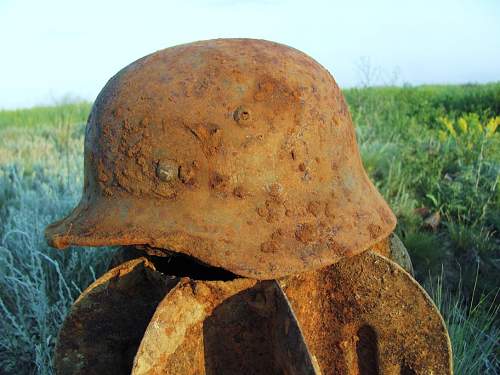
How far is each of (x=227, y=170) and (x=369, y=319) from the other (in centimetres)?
76

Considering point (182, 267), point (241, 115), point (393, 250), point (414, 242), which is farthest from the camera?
point (414, 242)

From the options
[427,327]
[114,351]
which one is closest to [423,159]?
[427,327]

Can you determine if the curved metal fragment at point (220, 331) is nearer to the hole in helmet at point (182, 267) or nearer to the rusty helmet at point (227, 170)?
the rusty helmet at point (227, 170)

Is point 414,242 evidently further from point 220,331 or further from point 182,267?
point 220,331

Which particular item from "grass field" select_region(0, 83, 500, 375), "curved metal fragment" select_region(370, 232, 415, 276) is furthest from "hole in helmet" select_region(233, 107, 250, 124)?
"grass field" select_region(0, 83, 500, 375)

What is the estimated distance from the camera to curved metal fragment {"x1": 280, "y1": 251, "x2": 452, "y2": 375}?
1.87 meters

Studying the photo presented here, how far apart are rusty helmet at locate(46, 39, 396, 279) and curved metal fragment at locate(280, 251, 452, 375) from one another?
0.17 m

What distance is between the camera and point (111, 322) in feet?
6.63

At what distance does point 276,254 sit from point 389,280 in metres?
0.46

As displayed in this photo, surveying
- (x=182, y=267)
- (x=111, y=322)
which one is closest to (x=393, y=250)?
(x=182, y=267)

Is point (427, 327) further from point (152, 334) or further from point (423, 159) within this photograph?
point (423, 159)

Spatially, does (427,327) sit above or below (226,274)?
below

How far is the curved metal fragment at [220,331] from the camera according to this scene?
164cm

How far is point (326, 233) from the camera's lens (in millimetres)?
1790
